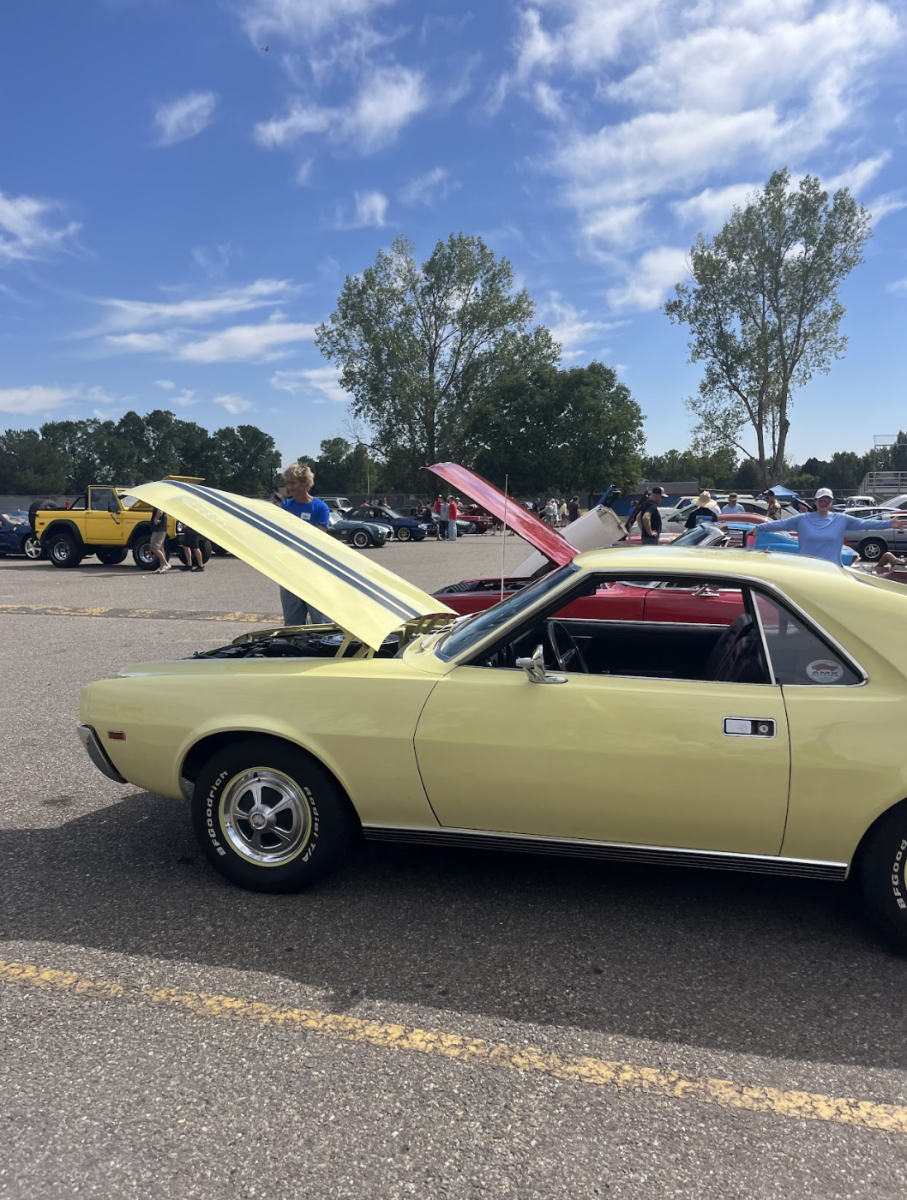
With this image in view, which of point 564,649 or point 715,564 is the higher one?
point 715,564

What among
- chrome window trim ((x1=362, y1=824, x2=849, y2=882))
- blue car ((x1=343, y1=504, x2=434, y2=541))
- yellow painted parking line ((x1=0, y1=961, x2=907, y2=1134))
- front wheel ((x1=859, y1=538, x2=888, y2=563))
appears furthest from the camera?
blue car ((x1=343, y1=504, x2=434, y2=541))

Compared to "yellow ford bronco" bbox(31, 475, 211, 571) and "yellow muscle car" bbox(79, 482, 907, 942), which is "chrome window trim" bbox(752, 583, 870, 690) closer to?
"yellow muscle car" bbox(79, 482, 907, 942)

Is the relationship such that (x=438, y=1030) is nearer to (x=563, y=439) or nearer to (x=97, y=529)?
(x=97, y=529)

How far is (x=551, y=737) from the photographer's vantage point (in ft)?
9.50

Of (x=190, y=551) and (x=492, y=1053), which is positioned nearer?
(x=492, y=1053)

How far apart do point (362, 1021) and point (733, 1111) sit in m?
1.08

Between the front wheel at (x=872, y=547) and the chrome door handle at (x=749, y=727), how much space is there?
878 inches

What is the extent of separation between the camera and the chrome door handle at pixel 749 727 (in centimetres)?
275

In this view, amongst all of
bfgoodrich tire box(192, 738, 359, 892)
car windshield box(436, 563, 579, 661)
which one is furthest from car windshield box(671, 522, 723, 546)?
bfgoodrich tire box(192, 738, 359, 892)

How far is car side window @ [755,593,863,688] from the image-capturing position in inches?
111

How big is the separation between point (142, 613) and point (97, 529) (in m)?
8.07

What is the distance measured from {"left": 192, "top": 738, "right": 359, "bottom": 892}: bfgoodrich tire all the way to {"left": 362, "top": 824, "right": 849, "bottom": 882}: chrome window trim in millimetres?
181

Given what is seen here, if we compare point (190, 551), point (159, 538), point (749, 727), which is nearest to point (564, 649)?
point (749, 727)

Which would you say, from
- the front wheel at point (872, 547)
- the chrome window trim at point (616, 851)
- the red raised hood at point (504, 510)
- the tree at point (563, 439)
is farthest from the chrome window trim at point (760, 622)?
the tree at point (563, 439)
